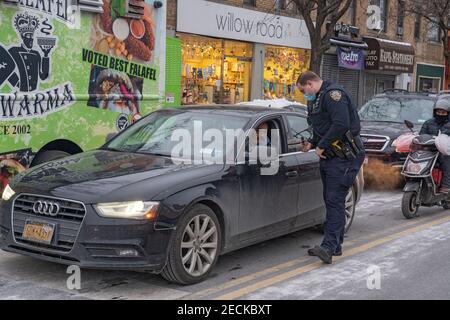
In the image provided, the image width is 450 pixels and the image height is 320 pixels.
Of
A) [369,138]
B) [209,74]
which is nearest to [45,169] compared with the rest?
[369,138]

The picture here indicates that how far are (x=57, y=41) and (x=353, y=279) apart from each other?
484 cm

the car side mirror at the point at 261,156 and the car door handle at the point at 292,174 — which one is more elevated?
the car side mirror at the point at 261,156

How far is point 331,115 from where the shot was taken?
600cm

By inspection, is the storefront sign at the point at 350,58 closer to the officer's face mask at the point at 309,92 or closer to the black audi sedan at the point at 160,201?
the black audi sedan at the point at 160,201

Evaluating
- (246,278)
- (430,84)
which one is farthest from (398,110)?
(430,84)

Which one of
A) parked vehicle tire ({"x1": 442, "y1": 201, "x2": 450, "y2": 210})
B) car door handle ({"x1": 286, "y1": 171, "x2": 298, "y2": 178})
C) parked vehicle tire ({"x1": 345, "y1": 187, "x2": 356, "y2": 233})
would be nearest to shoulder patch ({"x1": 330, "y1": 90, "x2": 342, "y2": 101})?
car door handle ({"x1": 286, "y1": 171, "x2": 298, "y2": 178})

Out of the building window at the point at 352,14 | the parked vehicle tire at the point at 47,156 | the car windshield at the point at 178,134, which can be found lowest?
the parked vehicle tire at the point at 47,156

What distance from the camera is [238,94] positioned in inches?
745

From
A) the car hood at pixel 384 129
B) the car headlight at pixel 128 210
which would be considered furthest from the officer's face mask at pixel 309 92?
the car hood at pixel 384 129

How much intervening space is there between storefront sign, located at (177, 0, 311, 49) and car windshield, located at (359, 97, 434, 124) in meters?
5.78

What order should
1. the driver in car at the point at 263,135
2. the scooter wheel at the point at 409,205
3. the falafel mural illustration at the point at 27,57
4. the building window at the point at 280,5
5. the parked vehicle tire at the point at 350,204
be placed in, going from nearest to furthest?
the driver in car at the point at 263,135, the falafel mural illustration at the point at 27,57, the parked vehicle tire at the point at 350,204, the scooter wheel at the point at 409,205, the building window at the point at 280,5

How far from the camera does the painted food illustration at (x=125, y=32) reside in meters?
8.51

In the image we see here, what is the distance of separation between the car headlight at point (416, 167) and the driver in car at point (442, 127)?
391mm

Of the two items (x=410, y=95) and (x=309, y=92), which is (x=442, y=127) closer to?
(x=309, y=92)
